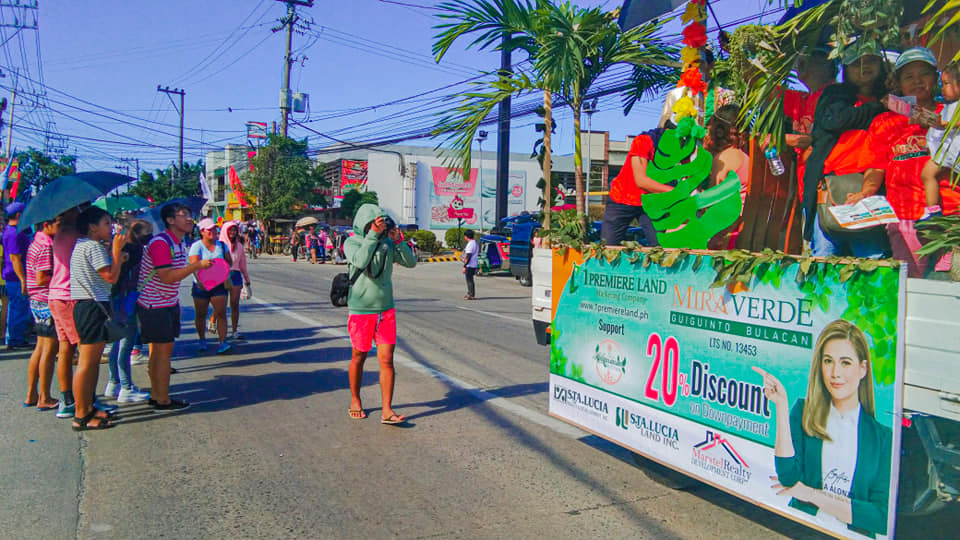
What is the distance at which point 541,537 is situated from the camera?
146 inches

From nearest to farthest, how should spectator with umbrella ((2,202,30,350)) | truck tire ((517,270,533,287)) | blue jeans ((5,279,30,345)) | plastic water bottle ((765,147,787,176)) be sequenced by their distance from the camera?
plastic water bottle ((765,147,787,176)) → spectator with umbrella ((2,202,30,350)) → blue jeans ((5,279,30,345)) → truck tire ((517,270,533,287))

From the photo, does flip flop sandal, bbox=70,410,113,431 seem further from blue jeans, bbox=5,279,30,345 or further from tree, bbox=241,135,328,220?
tree, bbox=241,135,328,220

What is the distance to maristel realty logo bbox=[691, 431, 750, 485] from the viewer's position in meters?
3.44

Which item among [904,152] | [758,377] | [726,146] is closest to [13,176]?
[726,146]

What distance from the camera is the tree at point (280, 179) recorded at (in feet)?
136

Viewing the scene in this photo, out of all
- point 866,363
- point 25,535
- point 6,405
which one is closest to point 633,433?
point 866,363

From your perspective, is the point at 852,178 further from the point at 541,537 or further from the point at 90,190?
the point at 90,190

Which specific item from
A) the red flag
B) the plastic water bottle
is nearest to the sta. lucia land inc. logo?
the plastic water bottle

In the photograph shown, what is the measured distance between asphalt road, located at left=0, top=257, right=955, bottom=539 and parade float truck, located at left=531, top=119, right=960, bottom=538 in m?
0.48

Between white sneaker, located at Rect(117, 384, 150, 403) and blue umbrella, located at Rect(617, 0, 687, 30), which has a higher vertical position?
blue umbrella, located at Rect(617, 0, 687, 30)

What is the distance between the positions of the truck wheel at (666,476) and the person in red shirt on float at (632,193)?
4.66 feet

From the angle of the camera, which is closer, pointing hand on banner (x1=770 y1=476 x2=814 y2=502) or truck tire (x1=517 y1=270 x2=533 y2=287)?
pointing hand on banner (x1=770 y1=476 x2=814 y2=502)

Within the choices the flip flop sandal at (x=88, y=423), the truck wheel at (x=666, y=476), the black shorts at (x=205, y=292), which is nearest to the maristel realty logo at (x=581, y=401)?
the truck wheel at (x=666, y=476)

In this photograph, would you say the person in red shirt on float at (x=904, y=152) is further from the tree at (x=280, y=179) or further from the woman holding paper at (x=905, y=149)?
the tree at (x=280, y=179)
